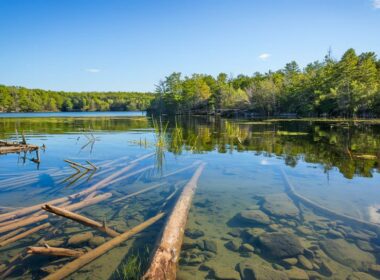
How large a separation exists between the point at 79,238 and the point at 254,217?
4905mm

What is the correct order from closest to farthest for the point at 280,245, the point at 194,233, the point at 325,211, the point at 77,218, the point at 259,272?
1. the point at 259,272
2. the point at 77,218
3. the point at 280,245
4. the point at 194,233
5. the point at 325,211

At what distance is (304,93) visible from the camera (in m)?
76.3

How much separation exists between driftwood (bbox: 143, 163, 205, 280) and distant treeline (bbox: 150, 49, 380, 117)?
61.8 m

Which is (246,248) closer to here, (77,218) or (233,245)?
(233,245)

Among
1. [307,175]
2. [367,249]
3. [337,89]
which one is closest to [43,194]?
[367,249]

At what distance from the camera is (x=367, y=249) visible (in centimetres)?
652

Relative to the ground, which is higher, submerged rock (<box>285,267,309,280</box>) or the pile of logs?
the pile of logs

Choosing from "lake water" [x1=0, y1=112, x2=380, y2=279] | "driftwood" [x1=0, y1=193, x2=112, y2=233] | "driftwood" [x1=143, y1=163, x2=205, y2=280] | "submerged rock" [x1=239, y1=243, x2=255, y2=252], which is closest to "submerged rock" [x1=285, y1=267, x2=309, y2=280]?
"lake water" [x1=0, y1=112, x2=380, y2=279]

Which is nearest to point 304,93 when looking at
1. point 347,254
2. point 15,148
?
point 15,148

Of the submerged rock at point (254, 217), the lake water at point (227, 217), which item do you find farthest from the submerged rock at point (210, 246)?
the submerged rock at point (254, 217)

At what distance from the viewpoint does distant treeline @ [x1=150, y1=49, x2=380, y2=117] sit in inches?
2470

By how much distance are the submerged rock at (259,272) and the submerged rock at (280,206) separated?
301 cm

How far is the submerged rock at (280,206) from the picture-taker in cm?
869

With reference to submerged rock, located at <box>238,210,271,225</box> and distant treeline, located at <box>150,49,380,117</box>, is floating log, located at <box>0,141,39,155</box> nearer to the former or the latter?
submerged rock, located at <box>238,210,271,225</box>
